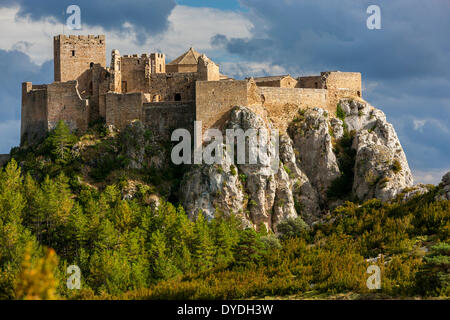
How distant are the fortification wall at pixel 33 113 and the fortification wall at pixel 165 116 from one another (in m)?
10.6

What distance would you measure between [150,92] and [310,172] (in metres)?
18.1

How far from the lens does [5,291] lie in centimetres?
4191

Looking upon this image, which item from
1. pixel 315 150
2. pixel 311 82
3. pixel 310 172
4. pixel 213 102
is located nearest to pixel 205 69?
pixel 213 102

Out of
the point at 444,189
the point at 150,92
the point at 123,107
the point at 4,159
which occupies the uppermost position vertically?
the point at 150,92

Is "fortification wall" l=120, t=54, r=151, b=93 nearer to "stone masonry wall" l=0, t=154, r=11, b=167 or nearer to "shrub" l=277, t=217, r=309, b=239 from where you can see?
"stone masonry wall" l=0, t=154, r=11, b=167

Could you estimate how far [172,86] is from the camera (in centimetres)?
6412

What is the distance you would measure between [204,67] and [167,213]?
1552cm

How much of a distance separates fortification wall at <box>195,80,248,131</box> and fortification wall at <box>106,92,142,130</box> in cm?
647

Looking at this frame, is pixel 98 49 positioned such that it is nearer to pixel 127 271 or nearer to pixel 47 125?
pixel 47 125

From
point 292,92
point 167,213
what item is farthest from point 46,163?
point 292,92

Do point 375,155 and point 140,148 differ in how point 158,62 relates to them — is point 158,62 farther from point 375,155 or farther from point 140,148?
point 375,155

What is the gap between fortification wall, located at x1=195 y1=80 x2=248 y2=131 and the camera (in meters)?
59.1

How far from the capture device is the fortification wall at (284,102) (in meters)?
63.8

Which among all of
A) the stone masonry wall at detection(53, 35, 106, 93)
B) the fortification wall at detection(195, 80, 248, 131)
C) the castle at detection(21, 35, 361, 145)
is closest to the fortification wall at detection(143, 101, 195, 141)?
the castle at detection(21, 35, 361, 145)
